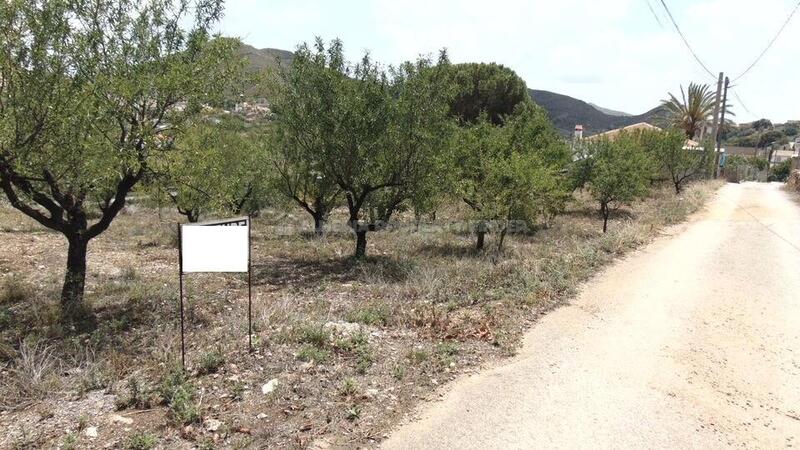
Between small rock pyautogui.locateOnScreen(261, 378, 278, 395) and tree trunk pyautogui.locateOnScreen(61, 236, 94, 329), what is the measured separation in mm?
3628

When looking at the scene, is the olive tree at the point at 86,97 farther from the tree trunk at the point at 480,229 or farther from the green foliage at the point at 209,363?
the tree trunk at the point at 480,229

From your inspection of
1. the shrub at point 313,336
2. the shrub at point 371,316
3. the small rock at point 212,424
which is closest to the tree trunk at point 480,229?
the shrub at point 371,316

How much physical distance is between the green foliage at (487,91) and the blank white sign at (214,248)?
30268mm

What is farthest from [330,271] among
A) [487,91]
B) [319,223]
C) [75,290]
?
[487,91]

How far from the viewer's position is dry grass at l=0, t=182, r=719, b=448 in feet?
15.1

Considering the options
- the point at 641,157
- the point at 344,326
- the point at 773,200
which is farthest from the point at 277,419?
the point at 773,200

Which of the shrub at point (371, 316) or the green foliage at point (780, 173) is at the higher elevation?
the green foliage at point (780, 173)

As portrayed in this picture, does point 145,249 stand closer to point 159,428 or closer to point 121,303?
point 121,303

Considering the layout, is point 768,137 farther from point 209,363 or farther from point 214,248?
point 209,363

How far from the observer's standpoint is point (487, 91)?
1361 inches

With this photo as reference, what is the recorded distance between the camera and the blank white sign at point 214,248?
208 inches

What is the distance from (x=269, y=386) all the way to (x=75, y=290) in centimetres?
468

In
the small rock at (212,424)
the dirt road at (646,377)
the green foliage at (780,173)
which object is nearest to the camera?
the small rock at (212,424)

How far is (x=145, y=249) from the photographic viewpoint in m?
14.3
